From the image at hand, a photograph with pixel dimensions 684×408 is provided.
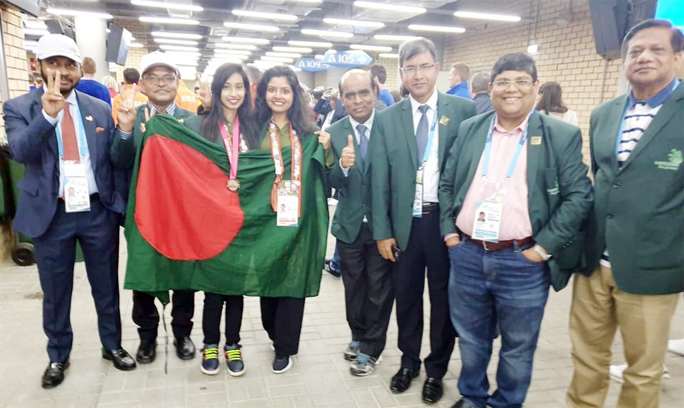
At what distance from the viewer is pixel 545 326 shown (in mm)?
3934

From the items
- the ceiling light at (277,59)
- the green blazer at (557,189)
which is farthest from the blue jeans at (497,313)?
the ceiling light at (277,59)

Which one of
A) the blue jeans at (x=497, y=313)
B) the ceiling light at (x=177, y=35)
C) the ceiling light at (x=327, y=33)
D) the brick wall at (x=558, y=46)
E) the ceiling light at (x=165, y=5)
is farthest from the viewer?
the ceiling light at (x=177, y=35)

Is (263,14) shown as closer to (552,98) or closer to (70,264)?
(552,98)

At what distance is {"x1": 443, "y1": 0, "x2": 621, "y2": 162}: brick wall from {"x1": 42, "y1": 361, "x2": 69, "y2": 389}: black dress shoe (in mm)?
8915

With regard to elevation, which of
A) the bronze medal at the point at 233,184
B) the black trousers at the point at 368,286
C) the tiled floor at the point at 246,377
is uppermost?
the bronze medal at the point at 233,184

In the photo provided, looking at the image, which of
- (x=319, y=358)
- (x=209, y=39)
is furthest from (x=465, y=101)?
(x=209, y=39)

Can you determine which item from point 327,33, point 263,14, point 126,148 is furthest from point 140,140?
point 327,33

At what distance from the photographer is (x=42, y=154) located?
259 centimetres

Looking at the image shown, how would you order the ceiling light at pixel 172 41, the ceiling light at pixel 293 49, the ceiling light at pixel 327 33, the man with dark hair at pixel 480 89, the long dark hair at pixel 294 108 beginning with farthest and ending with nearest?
the ceiling light at pixel 293 49 < the ceiling light at pixel 172 41 < the ceiling light at pixel 327 33 < the man with dark hair at pixel 480 89 < the long dark hair at pixel 294 108

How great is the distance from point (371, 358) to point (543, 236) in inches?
57.1

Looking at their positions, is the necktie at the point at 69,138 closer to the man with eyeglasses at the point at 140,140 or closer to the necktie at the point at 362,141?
the man with eyeglasses at the point at 140,140

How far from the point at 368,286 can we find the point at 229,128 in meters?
1.29

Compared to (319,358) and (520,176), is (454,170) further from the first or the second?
(319,358)

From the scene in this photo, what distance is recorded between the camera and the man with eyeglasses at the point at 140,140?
8.87ft
